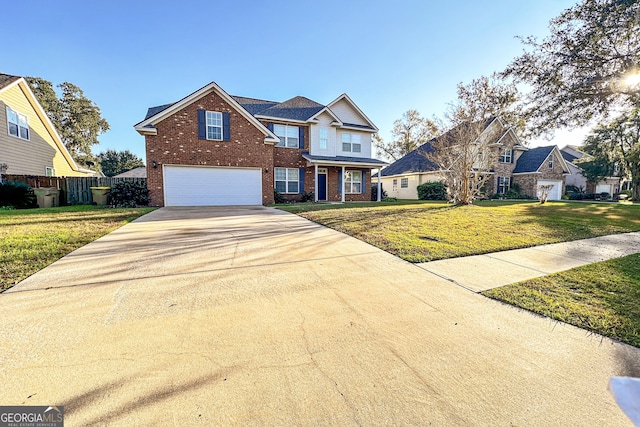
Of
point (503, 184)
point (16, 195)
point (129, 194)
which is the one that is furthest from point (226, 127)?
point (503, 184)

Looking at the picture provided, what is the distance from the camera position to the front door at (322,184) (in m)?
18.0

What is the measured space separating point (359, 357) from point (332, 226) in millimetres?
5570

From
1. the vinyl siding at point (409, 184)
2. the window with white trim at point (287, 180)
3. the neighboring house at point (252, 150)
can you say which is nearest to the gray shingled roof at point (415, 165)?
the vinyl siding at point (409, 184)

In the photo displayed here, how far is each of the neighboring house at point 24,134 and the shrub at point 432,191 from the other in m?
25.1

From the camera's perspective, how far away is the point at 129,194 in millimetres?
12750

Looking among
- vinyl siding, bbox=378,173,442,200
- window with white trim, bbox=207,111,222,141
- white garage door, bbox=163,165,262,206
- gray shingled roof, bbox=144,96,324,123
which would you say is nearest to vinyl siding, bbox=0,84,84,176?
gray shingled roof, bbox=144,96,324,123

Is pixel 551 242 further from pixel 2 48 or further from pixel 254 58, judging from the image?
pixel 2 48

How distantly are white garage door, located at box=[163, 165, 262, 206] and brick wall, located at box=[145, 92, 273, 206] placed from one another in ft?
1.00

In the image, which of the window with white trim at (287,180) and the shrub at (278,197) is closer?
the shrub at (278,197)

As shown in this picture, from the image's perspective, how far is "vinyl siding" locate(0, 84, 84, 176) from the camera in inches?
518

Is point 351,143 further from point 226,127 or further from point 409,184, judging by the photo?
point 409,184

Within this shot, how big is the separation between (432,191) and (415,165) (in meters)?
4.54

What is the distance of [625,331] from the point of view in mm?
2555

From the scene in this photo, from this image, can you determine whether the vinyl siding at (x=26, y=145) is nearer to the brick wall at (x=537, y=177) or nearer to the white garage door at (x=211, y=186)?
the white garage door at (x=211, y=186)
